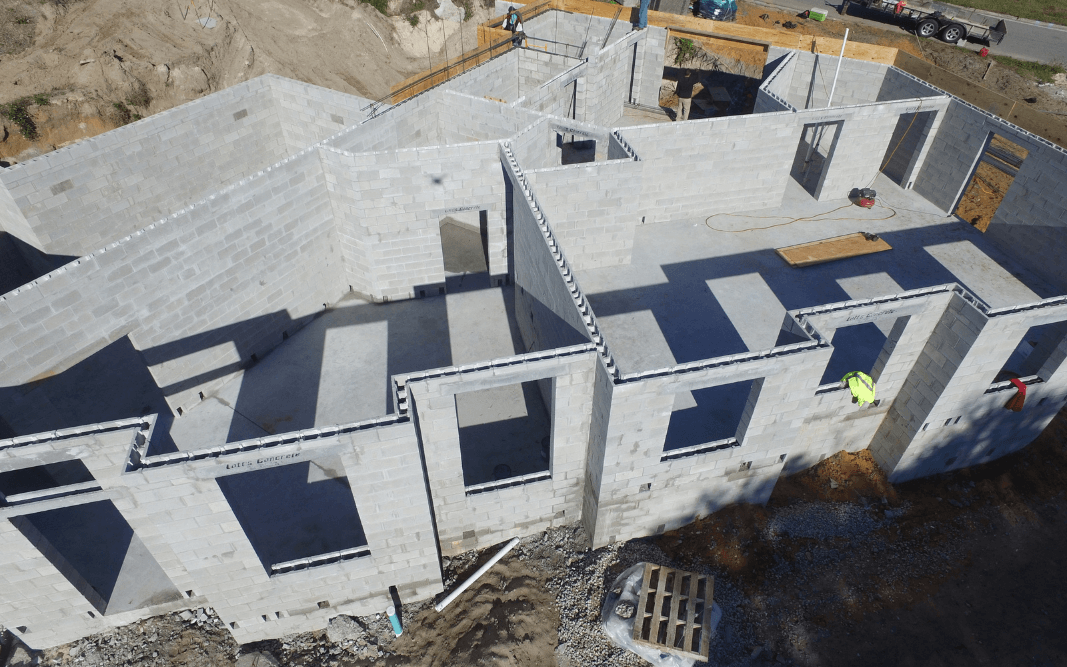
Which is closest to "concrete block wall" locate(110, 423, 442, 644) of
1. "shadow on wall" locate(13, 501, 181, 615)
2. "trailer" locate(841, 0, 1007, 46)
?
"shadow on wall" locate(13, 501, 181, 615)

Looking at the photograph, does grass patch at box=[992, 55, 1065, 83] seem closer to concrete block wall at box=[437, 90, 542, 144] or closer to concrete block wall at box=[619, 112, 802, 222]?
concrete block wall at box=[619, 112, 802, 222]

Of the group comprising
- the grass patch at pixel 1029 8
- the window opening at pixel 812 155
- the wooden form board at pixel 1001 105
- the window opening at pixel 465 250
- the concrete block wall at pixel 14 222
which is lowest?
the window opening at pixel 465 250

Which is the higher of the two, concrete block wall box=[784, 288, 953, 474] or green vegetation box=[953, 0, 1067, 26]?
green vegetation box=[953, 0, 1067, 26]

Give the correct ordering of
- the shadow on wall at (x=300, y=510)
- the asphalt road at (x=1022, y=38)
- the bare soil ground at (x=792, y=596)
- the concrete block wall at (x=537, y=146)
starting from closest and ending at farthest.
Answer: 1. the bare soil ground at (x=792, y=596)
2. the shadow on wall at (x=300, y=510)
3. the concrete block wall at (x=537, y=146)
4. the asphalt road at (x=1022, y=38)

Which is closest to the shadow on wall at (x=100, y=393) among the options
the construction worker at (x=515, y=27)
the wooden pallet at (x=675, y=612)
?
the wooden pallet at (x=675, y=612)

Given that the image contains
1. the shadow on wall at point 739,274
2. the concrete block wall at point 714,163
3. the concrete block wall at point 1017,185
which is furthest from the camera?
the concrete block wall at point 714,163

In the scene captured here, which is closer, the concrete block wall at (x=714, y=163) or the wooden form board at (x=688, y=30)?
the concrete block wall at (x=714, y=163)

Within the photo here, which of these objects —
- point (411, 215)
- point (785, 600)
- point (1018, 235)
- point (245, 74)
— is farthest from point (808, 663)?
point (245, 74)

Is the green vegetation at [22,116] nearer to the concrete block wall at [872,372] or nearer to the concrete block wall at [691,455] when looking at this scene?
the concrete block wall at [691,455]
